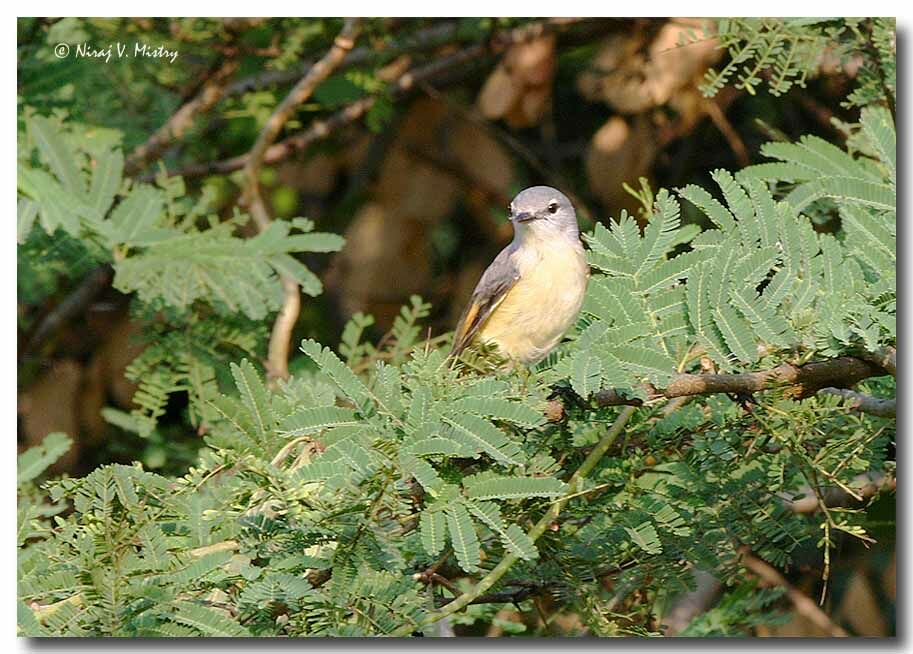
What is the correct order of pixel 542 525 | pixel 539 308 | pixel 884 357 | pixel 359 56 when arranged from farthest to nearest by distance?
pixel 359 56 < pixel 539 308 < pixel 884 357 < pixel 542 525

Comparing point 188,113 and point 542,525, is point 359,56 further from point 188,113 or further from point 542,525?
point 542,525

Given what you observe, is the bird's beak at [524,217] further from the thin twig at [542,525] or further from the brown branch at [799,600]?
the brown branch at [799,600]

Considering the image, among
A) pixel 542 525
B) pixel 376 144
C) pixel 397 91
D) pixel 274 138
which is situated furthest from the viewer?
pixel 376 144

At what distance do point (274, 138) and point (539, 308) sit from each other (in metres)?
1.43

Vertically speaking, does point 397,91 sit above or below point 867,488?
above

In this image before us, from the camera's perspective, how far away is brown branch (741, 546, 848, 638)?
317 centimetres

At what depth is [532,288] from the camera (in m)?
2.62

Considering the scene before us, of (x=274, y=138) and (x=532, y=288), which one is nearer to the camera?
(x=532, y=288)

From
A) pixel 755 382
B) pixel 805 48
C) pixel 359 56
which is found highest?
pixel 359 56

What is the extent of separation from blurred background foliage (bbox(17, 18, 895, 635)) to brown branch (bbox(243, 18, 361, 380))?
3.3 inches

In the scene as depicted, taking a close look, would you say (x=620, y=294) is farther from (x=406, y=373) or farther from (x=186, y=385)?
(x=186, y=385)

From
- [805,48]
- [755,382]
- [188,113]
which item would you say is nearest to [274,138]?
[188,113]

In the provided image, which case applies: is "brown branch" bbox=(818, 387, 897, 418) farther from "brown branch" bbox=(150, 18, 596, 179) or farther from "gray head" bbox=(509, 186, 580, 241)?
"brown branch" bbox=(150, 18, 596, 179)

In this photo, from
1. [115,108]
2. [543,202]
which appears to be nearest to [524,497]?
[543,202]
